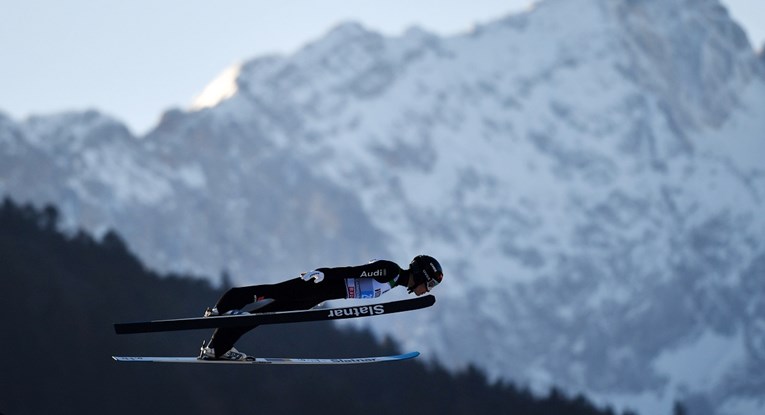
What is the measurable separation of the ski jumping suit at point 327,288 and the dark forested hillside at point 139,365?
39844 mm

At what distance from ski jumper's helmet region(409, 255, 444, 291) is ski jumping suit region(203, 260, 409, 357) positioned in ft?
0.35

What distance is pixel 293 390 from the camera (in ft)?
235

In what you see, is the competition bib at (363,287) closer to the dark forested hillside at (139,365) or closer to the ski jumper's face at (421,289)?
the ski jumper's face at (421,289)

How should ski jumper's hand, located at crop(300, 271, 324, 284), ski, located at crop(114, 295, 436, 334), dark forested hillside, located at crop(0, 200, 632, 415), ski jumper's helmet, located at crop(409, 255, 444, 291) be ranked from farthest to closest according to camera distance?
1. dark forested hillside, located at crop(0, 200, 632, 415)
2. ski jumper's helmet, located at crop(409, 255, 444, 291)
3. ski jumper's hand, located at crop(300, 271, 324, 284)
4. ski, located at crop(114, 295, 436, 334)

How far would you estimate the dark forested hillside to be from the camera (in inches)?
2477

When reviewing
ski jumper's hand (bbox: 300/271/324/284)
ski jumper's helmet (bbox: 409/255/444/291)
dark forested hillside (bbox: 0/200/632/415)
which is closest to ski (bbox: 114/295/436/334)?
ski jumper's helmet (bbox: 409/255/444/291)

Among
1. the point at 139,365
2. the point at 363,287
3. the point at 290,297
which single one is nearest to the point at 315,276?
the point at 290,297

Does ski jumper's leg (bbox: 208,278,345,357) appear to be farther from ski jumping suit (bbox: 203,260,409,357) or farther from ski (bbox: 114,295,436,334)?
ski (bbox: 114,295,436,334)

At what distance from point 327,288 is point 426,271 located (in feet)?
3.29

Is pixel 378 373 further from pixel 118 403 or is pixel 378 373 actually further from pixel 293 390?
pixel 118 403

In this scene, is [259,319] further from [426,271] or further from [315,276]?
[426,271]

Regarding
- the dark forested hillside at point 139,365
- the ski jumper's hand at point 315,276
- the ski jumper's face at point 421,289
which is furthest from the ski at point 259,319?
the dark forested hillside at point 139,365

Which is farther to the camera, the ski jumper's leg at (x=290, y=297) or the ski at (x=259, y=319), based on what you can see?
the ski jumper's leg at (x=290, y=297)

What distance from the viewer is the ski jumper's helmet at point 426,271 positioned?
A: 15883 mm
